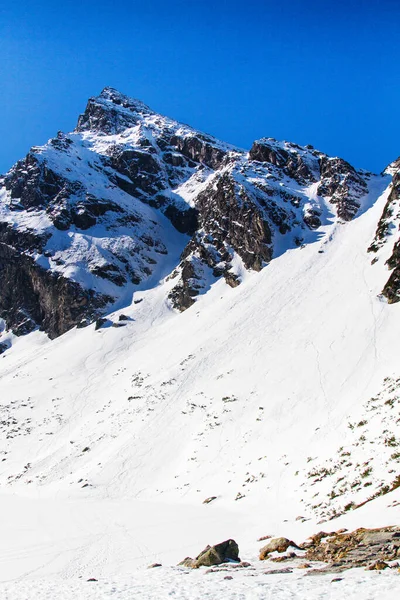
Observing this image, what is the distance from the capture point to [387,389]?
31062 mm

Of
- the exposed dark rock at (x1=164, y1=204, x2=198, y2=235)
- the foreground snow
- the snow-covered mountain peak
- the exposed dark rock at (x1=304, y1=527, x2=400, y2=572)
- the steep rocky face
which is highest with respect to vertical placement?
the snow-covered mountain peak

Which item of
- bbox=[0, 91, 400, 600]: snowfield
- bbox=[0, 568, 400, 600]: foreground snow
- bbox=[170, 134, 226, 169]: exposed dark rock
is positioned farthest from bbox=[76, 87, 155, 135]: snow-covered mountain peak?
bbox=[0, 568, 400, 600]: foreground snow

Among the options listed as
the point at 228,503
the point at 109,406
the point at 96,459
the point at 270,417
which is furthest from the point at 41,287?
the point at 228,503

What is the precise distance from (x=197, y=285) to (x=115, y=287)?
2357cm

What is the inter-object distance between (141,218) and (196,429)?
300 feet

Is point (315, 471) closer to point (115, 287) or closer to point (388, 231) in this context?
point (388, 231)

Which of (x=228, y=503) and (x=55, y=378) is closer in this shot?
(x=228, y=503)

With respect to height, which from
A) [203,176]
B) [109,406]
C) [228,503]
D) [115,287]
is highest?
[203,176]

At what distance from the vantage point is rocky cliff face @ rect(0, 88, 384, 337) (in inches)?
3679

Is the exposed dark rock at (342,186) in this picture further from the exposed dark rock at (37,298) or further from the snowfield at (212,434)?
the exposed dark rock at (37,298)

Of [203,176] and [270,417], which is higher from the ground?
[203,176]

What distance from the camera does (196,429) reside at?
40062 millimetres

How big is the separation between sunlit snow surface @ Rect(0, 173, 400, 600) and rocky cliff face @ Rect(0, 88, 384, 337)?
9.71m

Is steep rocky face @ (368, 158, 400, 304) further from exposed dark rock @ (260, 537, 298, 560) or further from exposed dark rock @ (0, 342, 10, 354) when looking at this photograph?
exposed dark rock @ (0, 342, 10, 354)
